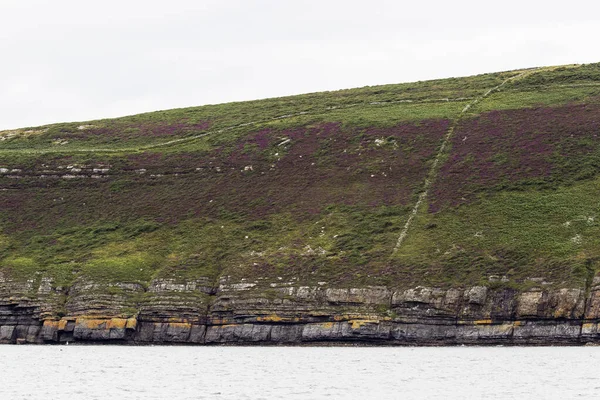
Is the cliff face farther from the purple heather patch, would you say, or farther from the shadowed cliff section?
the purple heather patch

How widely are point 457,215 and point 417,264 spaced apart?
1172cm

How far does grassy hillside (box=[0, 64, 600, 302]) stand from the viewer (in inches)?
4218

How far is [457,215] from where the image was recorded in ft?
375

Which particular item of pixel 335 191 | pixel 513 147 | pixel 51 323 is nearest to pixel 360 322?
pixel 51 323

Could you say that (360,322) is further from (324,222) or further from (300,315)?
(324,222)

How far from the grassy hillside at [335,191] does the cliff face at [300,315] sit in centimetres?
271

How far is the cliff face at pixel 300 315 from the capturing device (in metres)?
93.4
